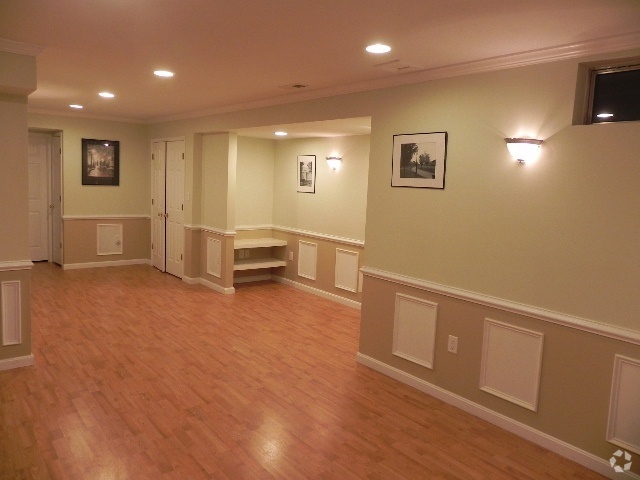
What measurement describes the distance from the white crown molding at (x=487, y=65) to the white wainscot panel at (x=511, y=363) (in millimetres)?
1740

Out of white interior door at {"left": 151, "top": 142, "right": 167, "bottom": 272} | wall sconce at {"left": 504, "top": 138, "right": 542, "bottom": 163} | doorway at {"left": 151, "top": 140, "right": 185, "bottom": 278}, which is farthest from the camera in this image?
white interior door at {"left": 151, "top": 142, "right": 167, "bottom": 272}

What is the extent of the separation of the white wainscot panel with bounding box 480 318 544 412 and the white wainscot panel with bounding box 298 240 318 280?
152 inches

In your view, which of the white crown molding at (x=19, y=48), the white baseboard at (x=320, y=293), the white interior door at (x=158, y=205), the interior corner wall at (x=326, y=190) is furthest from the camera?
the white interior door at (x=158, y=205)

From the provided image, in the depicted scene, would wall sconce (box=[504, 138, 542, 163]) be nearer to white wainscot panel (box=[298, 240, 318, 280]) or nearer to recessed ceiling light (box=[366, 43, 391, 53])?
recessed ceiling light (box=[366, 43, 391, 53])

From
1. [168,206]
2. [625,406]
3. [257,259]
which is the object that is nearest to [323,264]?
[257,259]

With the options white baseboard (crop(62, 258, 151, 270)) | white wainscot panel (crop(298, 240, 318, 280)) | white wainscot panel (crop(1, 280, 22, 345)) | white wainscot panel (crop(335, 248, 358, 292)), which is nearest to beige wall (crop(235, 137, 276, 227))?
white wainscot panel (crop(298, 240, 318, 280))

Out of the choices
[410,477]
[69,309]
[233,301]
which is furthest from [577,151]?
[69,309]

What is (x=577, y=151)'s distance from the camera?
3.00 meters

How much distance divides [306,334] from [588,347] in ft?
9.73

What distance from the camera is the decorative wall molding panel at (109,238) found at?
845 centimetres

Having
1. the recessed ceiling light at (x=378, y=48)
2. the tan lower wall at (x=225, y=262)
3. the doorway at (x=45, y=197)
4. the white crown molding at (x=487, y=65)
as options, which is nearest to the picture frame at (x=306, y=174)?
the tan lower wall at (x=225, y=262)

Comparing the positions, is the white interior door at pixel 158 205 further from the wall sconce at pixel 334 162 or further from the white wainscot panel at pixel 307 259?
the wall sconce at pixel 334 162

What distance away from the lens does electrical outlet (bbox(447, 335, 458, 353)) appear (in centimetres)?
376

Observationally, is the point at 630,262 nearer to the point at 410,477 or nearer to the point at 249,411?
the point at 410,477
